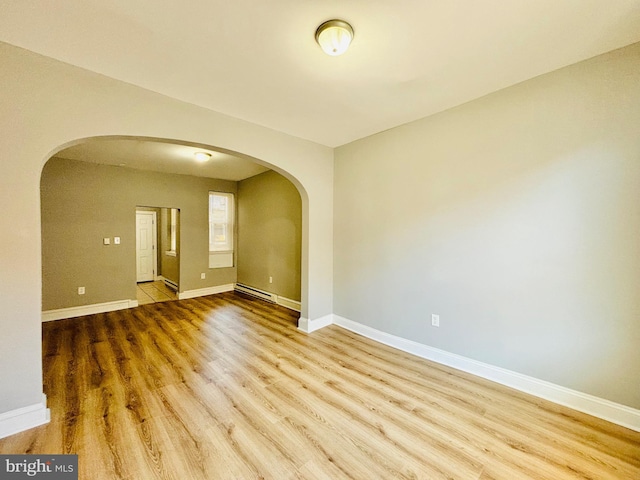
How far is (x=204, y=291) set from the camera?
19.6 ft

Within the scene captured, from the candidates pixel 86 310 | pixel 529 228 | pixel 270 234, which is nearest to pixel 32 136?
pixel 270 234

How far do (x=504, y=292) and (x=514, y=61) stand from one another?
195 centimetres

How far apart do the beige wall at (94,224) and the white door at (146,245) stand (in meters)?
2.81

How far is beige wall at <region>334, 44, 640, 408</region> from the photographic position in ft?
6.20

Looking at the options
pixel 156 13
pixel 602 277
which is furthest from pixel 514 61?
pixel 156 13

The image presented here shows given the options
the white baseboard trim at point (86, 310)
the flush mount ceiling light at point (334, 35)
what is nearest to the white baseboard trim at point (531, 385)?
the flush mount ceiling light at point (334, 35)

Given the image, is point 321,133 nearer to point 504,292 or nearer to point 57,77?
point 57,77

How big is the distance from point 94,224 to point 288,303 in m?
3.81

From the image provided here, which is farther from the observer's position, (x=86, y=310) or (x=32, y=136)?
(x=86, y=310)

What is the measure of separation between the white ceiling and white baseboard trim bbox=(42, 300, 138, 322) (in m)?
4.24

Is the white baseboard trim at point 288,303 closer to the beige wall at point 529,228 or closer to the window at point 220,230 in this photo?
the beige wall at point 529,228

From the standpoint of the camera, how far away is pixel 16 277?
71.6 inches

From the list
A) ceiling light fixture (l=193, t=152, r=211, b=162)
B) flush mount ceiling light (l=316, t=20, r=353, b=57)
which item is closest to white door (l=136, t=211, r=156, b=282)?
ceiling light fixture (l=193, t=152, r=211, b=162)

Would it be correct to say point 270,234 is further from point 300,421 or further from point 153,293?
point 300,421
